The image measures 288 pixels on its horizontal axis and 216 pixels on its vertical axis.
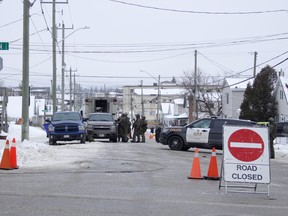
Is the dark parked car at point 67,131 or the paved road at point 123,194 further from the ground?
the dark parked car at point 67,131

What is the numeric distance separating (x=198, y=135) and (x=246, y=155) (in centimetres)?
1358

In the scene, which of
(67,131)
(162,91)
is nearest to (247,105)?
(67,131)

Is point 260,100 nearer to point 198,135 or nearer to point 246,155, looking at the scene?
point 198,135

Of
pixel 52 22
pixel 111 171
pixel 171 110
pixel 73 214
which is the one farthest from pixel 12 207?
pixel 171 110

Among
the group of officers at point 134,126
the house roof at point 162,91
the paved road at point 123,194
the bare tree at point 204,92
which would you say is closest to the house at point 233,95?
the bare tree at point 204,92

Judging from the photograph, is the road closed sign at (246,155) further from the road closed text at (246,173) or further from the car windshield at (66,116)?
the car windshield at (66,116)

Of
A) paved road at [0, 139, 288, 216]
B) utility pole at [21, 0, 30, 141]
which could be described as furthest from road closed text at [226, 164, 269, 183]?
utility pole at [21, 0, 30, 141]

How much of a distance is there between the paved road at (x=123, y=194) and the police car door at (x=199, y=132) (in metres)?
8.39

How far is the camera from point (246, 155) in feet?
38.8

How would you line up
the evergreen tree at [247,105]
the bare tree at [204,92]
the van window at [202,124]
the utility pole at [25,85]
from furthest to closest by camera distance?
the bare tree at [204,92] → the evergreen tree at [247,105] → the van window at [202,124] → the utility pole at [25,85]

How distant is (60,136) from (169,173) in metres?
13.9

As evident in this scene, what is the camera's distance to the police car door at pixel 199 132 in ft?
82.9

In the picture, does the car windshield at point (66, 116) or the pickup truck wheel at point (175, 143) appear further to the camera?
the car windshield at point (66, 116)

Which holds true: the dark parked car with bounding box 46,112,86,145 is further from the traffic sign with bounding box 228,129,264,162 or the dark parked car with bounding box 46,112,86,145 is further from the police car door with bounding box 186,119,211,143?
the traffic sign with bounding box 228,129,264,162
